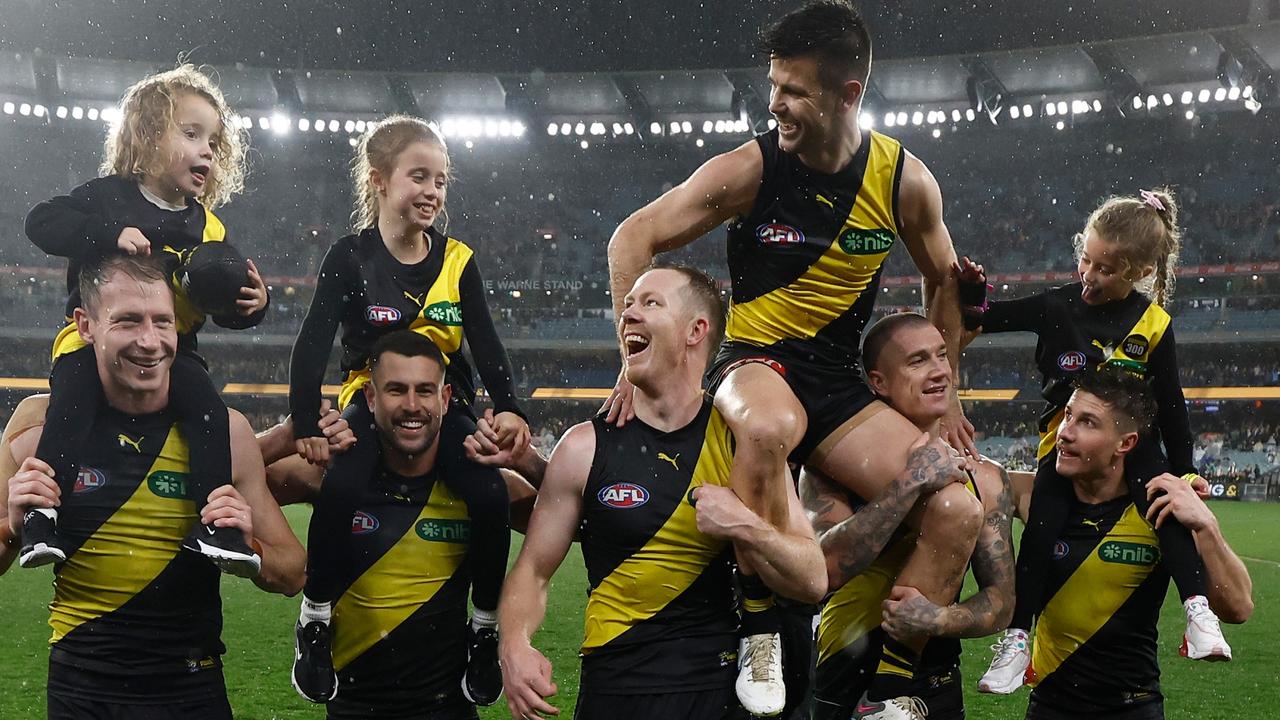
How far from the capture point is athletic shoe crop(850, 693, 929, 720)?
4523 mm

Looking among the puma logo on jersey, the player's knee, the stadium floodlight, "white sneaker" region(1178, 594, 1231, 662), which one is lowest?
"white sneaker" region(1178, 594, 1231, 662)

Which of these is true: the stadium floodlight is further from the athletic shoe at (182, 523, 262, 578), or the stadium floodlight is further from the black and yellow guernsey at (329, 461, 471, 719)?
the athletic shoe at (182, 523, 262, 578)

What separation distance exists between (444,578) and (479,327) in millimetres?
1168

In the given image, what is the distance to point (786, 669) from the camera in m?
4.52

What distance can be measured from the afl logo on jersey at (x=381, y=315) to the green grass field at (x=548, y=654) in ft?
11.9

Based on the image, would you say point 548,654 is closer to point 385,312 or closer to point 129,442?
point 385,312

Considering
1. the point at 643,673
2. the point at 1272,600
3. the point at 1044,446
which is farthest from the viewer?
the point at 1272,600

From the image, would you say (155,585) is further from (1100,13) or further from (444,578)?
(1100,13)

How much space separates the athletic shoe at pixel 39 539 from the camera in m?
4.02

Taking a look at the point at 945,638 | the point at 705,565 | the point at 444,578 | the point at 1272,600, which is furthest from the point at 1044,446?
the point at 1272,600

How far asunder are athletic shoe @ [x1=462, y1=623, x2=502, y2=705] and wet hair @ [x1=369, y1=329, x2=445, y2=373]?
1.12 meters

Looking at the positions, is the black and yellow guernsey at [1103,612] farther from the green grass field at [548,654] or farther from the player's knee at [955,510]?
the green grass field at [548,654]

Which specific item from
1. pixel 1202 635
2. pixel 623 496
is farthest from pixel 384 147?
pixel 1202 635

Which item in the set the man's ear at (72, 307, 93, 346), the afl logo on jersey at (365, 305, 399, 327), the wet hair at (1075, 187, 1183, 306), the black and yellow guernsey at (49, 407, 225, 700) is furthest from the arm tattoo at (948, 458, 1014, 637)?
the man's ear at (72, 307, 93, 346)
